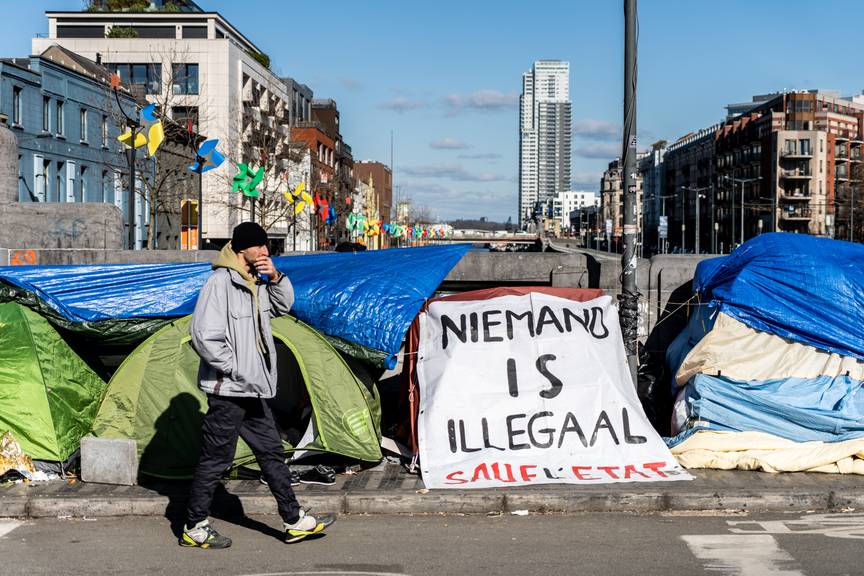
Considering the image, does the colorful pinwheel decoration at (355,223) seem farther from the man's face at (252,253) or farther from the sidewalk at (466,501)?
the man's face at (252,253)

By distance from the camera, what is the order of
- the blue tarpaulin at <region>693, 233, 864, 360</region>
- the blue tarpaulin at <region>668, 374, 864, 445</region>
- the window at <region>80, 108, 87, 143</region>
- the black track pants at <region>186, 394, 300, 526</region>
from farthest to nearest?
the window at <region>80, 108, 87, 143</region>
the blue tarpaulin at <region>693, 233, 864, 360</region>
the blue tarpaulin at <region>668, 374, 864, 445</region>
the black track pants at <region>186, 394, 300, 526</region>

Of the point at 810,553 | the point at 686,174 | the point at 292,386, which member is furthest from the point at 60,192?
the point at 686,174

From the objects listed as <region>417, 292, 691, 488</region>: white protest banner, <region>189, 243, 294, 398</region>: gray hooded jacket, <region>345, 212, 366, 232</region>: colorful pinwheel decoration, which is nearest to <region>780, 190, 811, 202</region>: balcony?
<region>345, 212, 366, 232</region>: colorful pinwheel decoration

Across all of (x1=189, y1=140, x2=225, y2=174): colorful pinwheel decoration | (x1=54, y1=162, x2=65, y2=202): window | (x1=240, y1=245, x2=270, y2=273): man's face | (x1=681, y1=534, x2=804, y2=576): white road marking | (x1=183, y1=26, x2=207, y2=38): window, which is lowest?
(x1=681, y1=534, x2=804, y2=576): white road marking

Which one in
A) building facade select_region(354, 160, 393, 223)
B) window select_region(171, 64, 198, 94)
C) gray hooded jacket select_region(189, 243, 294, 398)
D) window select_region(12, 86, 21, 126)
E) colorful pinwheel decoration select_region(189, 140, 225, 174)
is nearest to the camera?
gray hooded jacket select_region(189, 243, 294, 398)

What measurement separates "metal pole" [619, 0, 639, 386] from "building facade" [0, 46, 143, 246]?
31.1m

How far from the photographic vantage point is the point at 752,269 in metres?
9.70

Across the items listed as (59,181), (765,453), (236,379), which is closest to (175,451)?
(236,379)

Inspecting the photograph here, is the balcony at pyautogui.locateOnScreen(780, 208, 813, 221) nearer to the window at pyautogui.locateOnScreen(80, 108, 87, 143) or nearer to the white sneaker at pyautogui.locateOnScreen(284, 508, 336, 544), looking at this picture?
the window at pyautogui.locateOnScreen(80, 108, 87, 143)

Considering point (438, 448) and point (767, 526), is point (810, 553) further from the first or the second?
point (438, 448)

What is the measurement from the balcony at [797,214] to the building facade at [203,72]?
64.6m

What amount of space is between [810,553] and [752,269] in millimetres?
3890

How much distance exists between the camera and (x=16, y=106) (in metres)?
38.7

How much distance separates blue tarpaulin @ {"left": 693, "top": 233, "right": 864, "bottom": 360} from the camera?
933 centimetres
